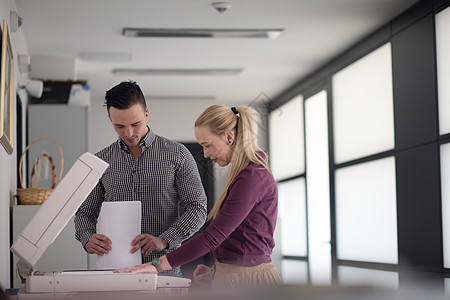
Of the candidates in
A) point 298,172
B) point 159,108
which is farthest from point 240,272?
point 159,108

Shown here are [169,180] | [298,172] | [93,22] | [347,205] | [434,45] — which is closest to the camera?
[169,180]

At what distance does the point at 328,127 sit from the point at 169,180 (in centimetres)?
492

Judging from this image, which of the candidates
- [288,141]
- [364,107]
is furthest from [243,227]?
[288,141]

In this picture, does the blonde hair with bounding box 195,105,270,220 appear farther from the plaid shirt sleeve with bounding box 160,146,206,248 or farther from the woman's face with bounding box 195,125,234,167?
the plaid shirt sleeve with bounding box 160,146,206,248

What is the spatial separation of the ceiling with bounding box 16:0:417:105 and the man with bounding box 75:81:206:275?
108 inches

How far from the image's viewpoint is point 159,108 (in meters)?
8.72

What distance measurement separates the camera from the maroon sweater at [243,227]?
1580 millimetres

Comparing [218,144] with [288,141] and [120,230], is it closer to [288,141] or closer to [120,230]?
[120,230]

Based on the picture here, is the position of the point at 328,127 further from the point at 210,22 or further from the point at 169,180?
the point at 169,180

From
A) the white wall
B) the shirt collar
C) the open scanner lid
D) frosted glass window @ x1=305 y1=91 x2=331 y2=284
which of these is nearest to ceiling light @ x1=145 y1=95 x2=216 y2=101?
frosted glass window @ x1=305 y1=91 x2=331 y2=284

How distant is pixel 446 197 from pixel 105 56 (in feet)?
11.1

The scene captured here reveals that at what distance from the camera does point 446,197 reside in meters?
4.47

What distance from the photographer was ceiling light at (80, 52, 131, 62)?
6137 mm

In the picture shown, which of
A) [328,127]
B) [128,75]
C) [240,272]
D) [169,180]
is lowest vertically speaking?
[240,272]
